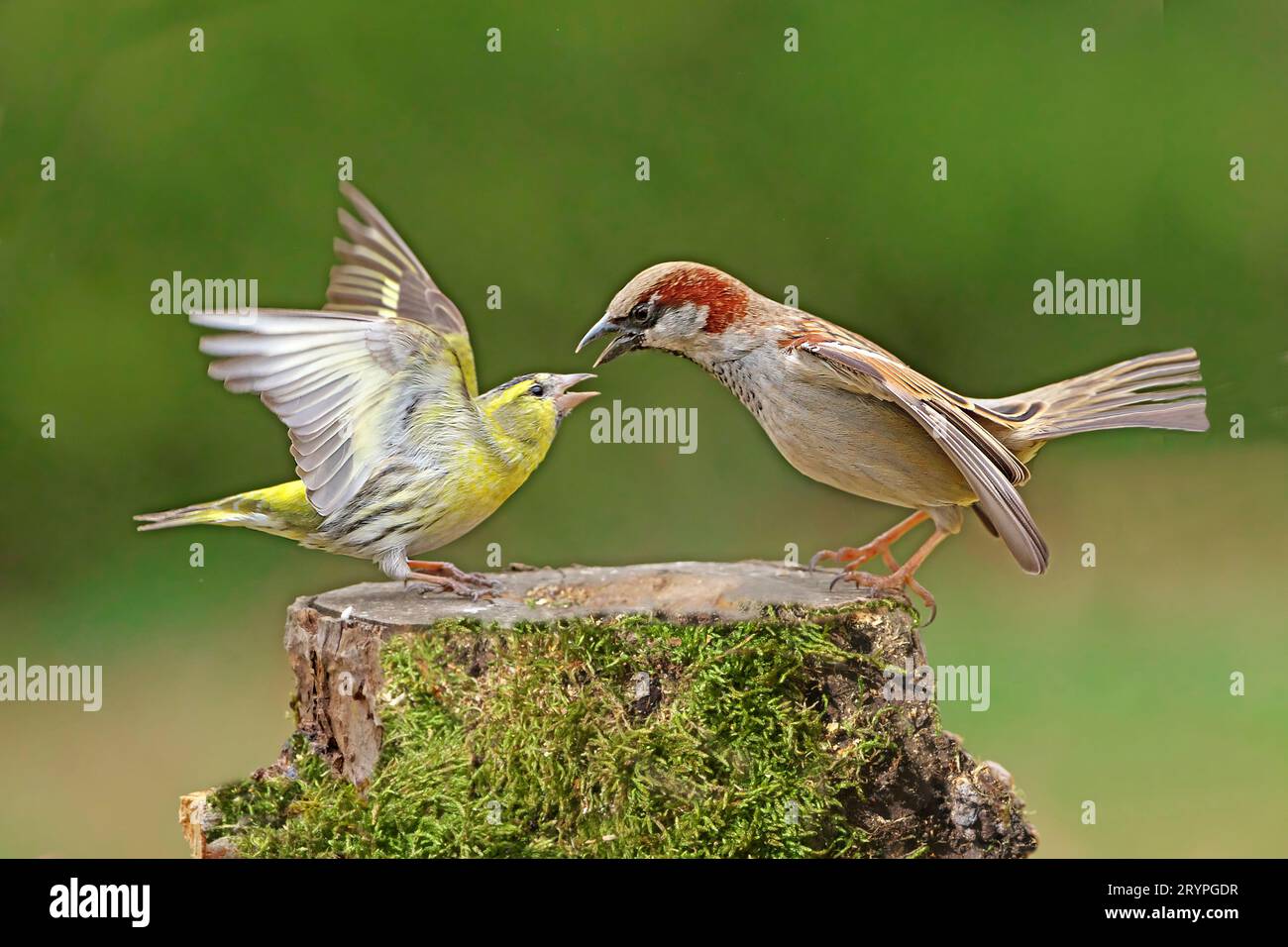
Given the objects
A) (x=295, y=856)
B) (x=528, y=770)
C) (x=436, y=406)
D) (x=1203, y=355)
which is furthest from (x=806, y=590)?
(x=1203, y=355)

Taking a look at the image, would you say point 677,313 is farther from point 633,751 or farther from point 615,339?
point 633,751

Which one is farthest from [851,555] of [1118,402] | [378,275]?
[378,275]

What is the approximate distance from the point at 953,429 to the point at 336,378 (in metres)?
1.92

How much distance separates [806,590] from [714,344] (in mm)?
864

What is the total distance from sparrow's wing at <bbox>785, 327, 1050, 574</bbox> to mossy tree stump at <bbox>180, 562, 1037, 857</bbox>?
0.40 meters

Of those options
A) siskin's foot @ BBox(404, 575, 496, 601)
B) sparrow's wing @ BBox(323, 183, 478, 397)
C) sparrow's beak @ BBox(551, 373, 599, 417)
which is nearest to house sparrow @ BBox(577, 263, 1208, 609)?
sparrow's beak @ BBox(551, 373, 599, 417)

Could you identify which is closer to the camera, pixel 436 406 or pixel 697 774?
pixel 697 774

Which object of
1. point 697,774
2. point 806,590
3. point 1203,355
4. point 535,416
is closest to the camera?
point 697,774

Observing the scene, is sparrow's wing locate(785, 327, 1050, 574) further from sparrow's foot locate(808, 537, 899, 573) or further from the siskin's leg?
the siskin's leg

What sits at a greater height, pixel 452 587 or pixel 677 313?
pixel 677 313

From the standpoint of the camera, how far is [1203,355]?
6.48 metres

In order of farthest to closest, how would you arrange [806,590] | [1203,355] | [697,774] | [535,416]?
1. [1203,355]
2. [535,416]
3. [806,590]
4. [697,774]

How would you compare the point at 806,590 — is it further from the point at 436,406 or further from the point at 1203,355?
the point at 1203,355

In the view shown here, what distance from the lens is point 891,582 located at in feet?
13.4
